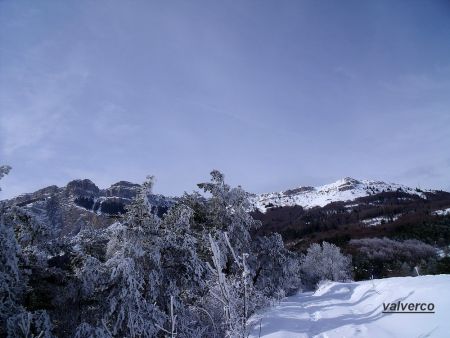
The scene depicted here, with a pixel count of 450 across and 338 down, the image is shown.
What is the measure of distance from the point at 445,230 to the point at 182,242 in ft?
345

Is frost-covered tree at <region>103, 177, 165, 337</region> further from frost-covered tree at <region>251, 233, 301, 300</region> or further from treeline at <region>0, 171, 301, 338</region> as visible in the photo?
frost-covered tree at <region>251, 233, 301, 300</region>

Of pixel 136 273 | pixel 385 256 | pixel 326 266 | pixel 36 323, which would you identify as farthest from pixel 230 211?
pixel 385 256

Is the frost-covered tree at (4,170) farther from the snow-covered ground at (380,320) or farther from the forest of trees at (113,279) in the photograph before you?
the snow-covered ground at (380,320)

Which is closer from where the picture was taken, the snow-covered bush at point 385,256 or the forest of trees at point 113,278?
the forest of trees at point 113,278

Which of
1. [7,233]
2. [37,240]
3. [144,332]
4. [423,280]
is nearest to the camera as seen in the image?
[7,233]

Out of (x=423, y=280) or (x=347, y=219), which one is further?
(x=347, y=219)

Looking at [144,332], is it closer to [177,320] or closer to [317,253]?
[177,320]

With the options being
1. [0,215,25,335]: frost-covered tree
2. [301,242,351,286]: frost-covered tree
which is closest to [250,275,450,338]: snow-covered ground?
[0,215,25,335]: frost-covered tree

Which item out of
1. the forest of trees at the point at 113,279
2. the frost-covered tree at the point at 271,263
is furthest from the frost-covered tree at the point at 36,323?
the frost-covered tree at the point at 271,263

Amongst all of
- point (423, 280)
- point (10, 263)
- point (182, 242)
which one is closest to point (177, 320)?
point (182, 242)

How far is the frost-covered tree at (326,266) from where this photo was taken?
51500mm

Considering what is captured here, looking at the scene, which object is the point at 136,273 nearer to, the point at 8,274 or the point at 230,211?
the point at 8,274

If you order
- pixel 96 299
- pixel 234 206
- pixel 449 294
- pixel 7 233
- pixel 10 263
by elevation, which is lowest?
pixel 449 294

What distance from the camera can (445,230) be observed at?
93375 millimetres
